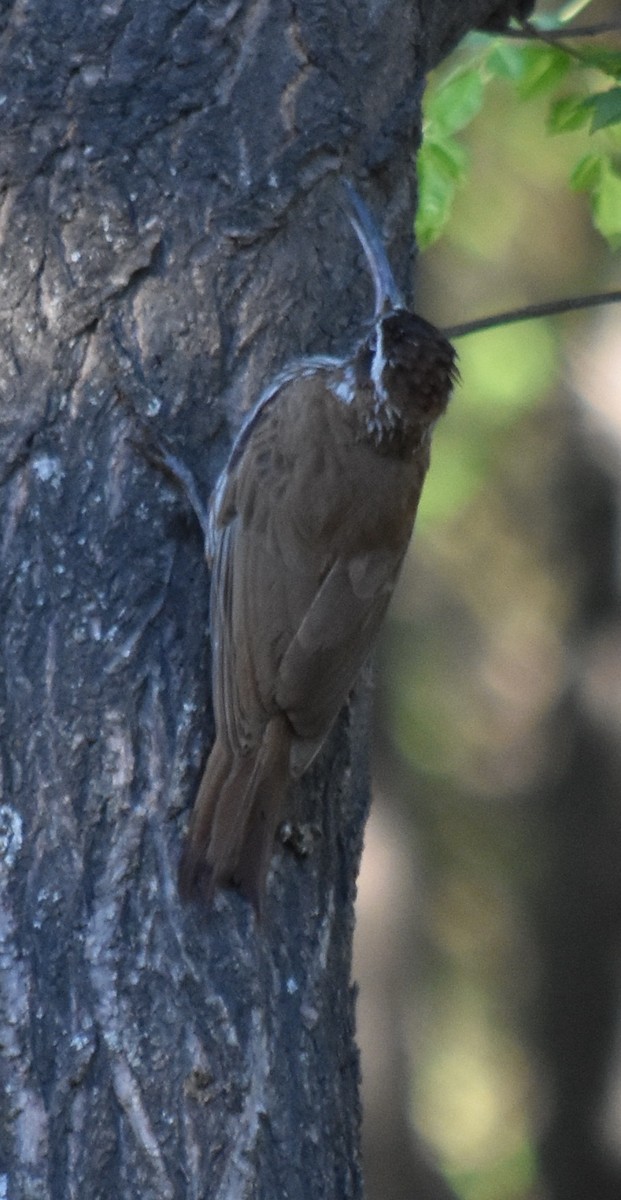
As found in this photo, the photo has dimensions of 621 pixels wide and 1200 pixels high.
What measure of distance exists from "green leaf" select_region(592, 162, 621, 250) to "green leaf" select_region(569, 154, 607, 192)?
0.02 meters

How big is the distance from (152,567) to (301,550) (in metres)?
0.52

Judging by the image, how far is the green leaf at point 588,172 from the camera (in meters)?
5.04

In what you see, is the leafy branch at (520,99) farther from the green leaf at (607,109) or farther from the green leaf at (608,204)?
the green leaf at (607,109)

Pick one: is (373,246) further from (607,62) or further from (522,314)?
(607,62)

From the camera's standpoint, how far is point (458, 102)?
4926 millimetres

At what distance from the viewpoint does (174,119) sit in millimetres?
3408

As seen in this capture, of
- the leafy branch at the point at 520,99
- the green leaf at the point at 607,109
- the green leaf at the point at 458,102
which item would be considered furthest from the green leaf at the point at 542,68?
the green leaf at the point at 607,109

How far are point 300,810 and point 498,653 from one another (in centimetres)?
521

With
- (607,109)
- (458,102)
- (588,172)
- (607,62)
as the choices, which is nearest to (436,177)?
(458,102)

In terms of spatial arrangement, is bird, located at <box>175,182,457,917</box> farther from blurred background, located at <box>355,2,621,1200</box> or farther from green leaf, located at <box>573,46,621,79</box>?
blurred background, located at <box>355,2,621,1200</box>

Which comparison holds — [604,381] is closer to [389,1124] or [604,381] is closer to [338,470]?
[389,1124]

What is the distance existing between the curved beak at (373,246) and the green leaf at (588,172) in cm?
158

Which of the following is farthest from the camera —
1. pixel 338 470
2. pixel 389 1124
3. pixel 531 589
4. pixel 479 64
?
pixel 531 589

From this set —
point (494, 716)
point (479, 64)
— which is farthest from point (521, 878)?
point (479, 64)
